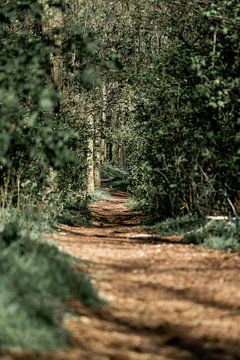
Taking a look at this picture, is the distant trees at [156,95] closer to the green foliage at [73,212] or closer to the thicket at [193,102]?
the thicket at [193,102]

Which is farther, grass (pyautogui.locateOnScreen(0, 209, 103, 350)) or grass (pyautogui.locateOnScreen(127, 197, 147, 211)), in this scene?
grass (pyautogui.locateOnScreen(127, 197, 147, 211))

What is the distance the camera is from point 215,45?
1147 cm

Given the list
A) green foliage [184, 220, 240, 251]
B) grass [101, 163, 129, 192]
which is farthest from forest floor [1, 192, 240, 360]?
grass [101, 163, 129, 192]

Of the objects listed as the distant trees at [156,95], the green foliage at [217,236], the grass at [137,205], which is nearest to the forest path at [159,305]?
the green foliage at [217,236]

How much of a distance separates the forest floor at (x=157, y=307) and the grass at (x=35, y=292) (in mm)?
141

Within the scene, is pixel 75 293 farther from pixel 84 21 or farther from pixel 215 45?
pixel 84 21

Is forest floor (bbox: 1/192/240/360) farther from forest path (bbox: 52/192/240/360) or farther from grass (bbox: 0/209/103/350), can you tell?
grass (bbox: 0/209/103/350)

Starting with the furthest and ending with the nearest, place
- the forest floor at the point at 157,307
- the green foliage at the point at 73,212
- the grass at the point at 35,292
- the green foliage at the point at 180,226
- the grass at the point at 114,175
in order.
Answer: the grass at the point at 114,175, the green foliage at the point at 73,212, the green foliage at the point at 180,226, the forest floor at the point at 157,307, the grass at the point at 35,292

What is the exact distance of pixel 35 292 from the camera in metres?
5.46

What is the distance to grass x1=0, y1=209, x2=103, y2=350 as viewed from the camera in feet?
15.1

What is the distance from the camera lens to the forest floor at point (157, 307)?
16.2 ft

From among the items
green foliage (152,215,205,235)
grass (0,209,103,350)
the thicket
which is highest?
the thicket

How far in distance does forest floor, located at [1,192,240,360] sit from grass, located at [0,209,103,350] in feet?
0.46

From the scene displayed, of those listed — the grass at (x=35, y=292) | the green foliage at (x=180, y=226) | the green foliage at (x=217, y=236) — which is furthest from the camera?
the green foliage at (x=180, y=226)
